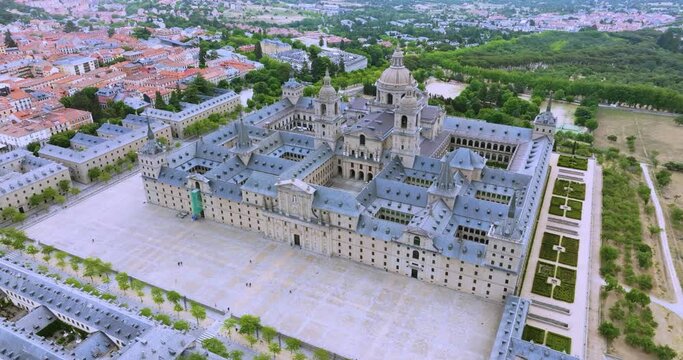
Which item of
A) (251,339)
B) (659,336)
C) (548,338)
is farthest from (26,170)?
(659,336)

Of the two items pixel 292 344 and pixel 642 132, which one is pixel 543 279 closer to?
pixel 292 344

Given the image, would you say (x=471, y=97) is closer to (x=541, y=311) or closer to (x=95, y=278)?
(x=541, y=311)

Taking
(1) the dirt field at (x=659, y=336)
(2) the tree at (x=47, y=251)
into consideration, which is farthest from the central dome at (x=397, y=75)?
(2) the tree at (x=47, y=251)

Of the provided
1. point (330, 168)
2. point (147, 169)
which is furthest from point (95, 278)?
point (330, 168)

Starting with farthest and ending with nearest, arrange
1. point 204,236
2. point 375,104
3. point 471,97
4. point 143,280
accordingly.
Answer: point 471,97
point 375,104
point 204,236
point 143,280

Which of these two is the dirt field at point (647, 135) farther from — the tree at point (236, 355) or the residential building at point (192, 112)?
the residential building at point (192, 112)

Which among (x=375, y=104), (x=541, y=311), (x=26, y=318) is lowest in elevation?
(x=541, y=311)
